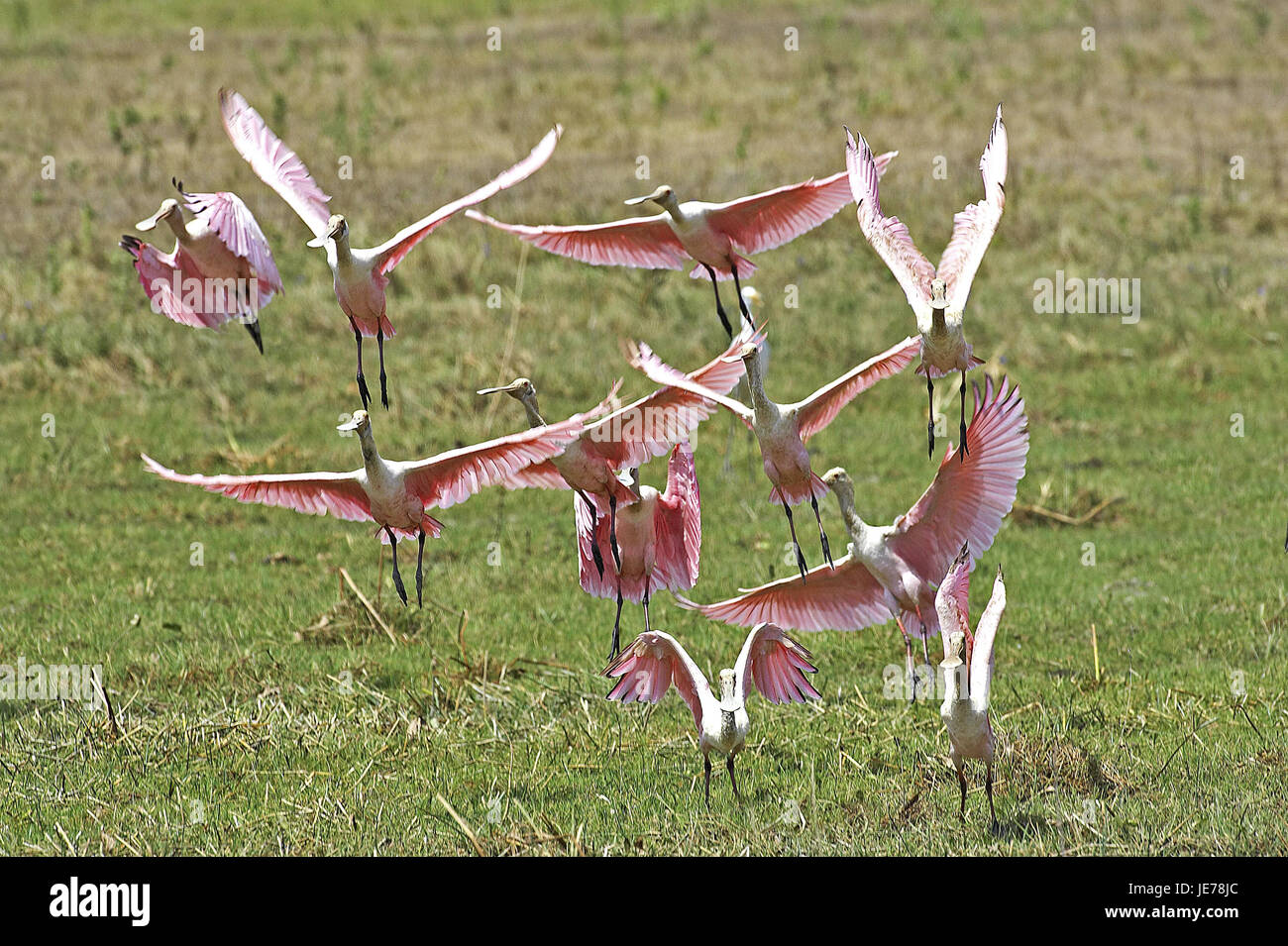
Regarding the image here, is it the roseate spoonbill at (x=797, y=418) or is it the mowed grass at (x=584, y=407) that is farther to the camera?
the mowed grass at (x=584, y=407)

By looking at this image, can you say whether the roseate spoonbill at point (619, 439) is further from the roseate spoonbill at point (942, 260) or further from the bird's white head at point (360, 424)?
the roseate spoonbill at point (942, 260)

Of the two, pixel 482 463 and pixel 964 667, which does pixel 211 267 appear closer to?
pixel 482 463

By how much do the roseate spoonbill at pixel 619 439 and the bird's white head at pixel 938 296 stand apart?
870mm

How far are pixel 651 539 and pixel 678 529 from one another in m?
0.18

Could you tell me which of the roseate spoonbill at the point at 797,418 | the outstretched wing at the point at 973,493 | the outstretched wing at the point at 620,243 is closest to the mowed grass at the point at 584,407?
the outstretched wing at the point at 973,493

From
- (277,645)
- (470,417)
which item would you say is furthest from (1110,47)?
(277,645)

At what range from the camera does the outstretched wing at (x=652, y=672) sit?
713 centimetres

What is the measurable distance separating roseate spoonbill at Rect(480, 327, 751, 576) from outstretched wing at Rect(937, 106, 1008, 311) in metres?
0.90

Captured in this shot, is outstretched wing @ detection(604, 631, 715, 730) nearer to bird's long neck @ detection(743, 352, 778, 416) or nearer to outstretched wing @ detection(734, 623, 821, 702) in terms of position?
outstretched wing @ detection(734, 623, 821, 702)

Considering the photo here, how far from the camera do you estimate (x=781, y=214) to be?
734cm

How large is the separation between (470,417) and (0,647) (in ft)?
20.6

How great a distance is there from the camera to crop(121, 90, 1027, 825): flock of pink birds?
21.0 ft

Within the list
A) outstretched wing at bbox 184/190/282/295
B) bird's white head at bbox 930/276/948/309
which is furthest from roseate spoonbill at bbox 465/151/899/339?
bird's white head at bbox 930/276/948/309

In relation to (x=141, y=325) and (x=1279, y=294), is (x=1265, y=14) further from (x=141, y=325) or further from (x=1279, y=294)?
(x=141, y=325)
